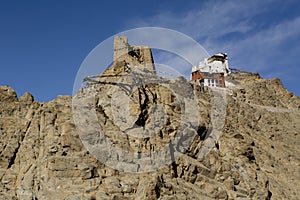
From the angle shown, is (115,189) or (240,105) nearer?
(115,189)

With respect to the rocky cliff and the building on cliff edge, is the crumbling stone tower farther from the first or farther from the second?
the building on cliff edge

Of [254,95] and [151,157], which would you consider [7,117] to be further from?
[254,95]

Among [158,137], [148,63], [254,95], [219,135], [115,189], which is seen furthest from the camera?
[254,95]

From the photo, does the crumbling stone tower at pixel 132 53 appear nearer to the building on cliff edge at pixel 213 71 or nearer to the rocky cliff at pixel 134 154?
the rocky cliff at pixel 134 154

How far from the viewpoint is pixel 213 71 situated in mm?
101938

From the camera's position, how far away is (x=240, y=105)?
68438mm

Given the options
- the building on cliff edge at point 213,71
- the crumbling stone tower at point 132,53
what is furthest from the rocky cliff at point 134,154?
the building on cliff edge at point 213,71

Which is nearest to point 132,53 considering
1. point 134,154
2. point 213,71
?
point 134,154

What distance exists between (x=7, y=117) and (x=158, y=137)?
1391cm

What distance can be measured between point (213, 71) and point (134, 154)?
66.0 m

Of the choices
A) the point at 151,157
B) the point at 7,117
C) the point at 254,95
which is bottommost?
the point at 151,157

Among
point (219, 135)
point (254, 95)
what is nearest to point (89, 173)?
point (219, 135)

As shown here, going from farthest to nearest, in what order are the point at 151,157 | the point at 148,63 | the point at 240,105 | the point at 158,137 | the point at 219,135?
the point at 240,105, the point at 148,63, the point at 219,135, the point at 158,137, the point at 151,157

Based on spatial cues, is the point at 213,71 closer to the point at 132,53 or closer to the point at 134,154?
the point at 132,53
